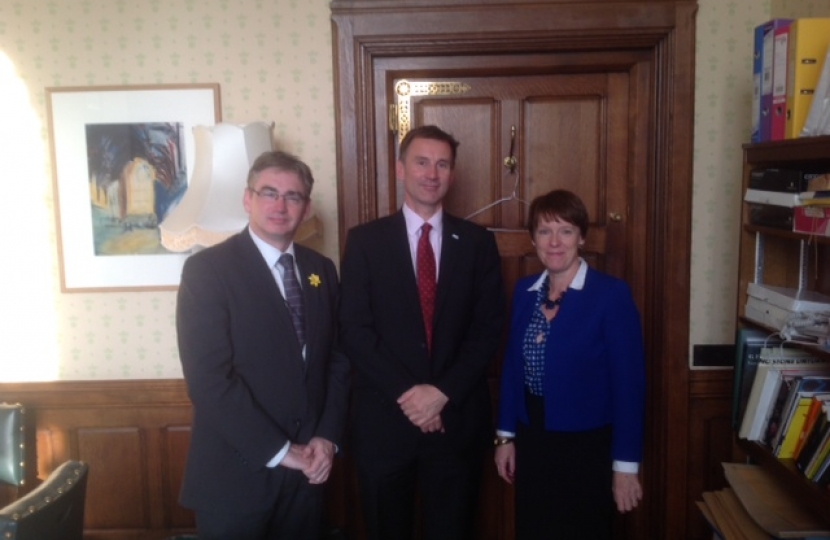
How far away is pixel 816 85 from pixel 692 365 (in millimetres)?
1128

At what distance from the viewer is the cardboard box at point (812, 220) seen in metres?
1.78

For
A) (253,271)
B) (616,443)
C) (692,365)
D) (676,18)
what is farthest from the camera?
(692,365)

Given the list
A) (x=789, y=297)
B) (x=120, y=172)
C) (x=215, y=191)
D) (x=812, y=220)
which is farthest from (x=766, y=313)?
(x=120, y=172)

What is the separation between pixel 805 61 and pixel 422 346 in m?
1.35

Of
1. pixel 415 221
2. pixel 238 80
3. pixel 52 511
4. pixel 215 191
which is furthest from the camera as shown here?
pixel 238 80

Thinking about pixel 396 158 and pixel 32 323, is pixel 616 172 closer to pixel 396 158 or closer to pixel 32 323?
pixel 396 158

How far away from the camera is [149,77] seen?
2.50m

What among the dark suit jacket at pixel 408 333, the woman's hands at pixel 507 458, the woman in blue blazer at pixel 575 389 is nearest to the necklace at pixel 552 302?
the woman in blue blazer at pixel 575 389

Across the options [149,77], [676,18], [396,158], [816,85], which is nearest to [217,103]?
[149,77]

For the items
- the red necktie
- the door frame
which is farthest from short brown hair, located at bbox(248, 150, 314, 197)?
the door frame

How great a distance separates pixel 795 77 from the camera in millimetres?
1912

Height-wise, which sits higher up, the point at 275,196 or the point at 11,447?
the point at 275,196

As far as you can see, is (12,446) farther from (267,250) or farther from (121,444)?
(267,250)

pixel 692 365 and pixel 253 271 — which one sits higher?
pixel 253 271
